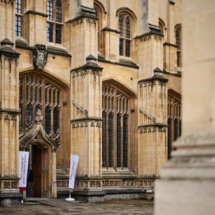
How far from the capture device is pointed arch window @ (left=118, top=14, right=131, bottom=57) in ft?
108

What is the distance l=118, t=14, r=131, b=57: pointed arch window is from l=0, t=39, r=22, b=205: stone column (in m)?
9.42

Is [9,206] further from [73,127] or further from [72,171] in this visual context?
[73,127]

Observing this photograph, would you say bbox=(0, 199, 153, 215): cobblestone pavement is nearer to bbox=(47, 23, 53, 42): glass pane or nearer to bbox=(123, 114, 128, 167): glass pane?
bbox=(123, 114, 128, 167): glass pane

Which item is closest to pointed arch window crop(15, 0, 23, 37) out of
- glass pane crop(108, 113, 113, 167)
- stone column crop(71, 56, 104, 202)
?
stone column crop(71, 56, 104, 202)

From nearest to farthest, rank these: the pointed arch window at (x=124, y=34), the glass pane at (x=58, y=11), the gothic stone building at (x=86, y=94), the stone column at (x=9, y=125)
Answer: the stone column at (x=9, y=125), the gothic stone building at (x=86, y=94), the glass pane at (x=58, y=11), the pointed arch window at (x=124, y=34)

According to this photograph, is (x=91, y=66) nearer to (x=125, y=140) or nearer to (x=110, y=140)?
(x=110, y=140)

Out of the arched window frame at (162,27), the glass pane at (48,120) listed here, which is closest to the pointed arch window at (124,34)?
the arched window frame at (162,27)

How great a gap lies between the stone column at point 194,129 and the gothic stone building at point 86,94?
817 inches

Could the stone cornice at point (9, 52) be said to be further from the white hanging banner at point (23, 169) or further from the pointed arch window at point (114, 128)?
the pointed arch window at point (114, 128)

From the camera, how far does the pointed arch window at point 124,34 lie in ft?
108

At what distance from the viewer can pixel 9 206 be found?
78.4ft

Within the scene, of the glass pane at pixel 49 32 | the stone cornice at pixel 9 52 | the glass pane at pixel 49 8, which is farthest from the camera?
the glass pane at pixel 49 8

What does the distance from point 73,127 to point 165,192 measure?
969 inches

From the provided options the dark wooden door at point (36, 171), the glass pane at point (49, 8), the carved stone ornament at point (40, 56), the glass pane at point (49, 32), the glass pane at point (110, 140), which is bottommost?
the dark wooden door at point (36, 171)
